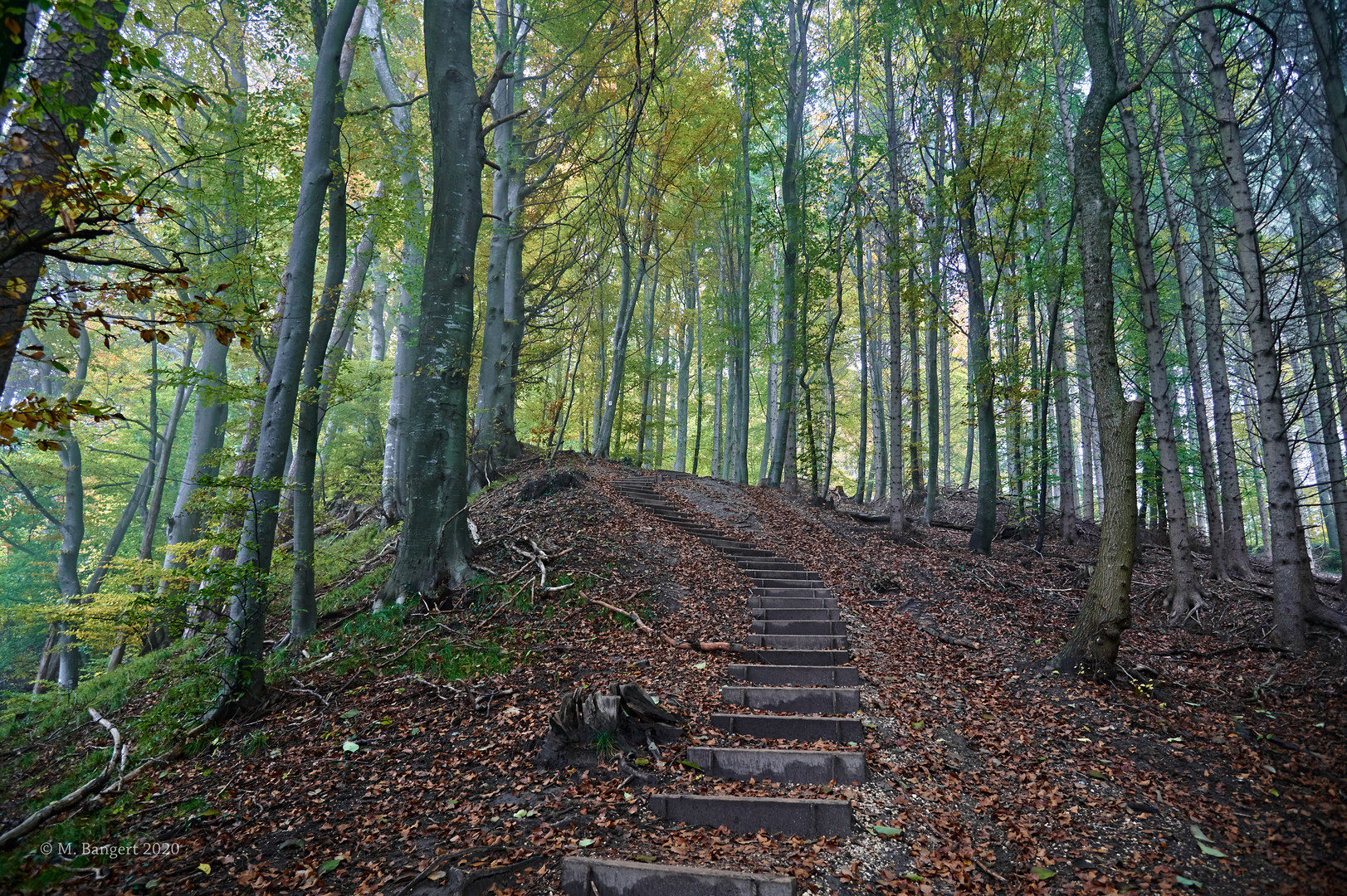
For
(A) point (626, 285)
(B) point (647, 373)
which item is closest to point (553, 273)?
(A) point (626, 285)

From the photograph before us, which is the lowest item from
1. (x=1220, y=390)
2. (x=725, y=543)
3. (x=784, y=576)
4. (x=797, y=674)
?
(x=797, y=674)

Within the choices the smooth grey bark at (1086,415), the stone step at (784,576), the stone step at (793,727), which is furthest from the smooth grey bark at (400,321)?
the smooth grey bark at (1086,415)

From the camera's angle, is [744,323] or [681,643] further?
[744,323]

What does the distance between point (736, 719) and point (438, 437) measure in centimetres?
454

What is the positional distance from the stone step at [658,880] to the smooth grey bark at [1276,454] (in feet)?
21.2

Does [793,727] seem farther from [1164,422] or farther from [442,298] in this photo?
[1164,422]

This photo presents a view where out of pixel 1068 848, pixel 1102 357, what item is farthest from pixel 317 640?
pixel 1102 357

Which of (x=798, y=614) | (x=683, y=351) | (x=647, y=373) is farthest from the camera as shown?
(x=683, y=351)

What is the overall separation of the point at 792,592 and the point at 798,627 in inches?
40.8

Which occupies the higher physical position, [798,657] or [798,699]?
[798,657]

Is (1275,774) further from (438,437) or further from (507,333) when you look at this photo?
(507,333)

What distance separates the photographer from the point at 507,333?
13.5 meters

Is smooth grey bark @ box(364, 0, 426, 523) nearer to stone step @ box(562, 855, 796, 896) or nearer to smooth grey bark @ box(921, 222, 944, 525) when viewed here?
stone step @ box(562, 855, 796, 896)

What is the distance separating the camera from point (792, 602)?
7.61 metres
